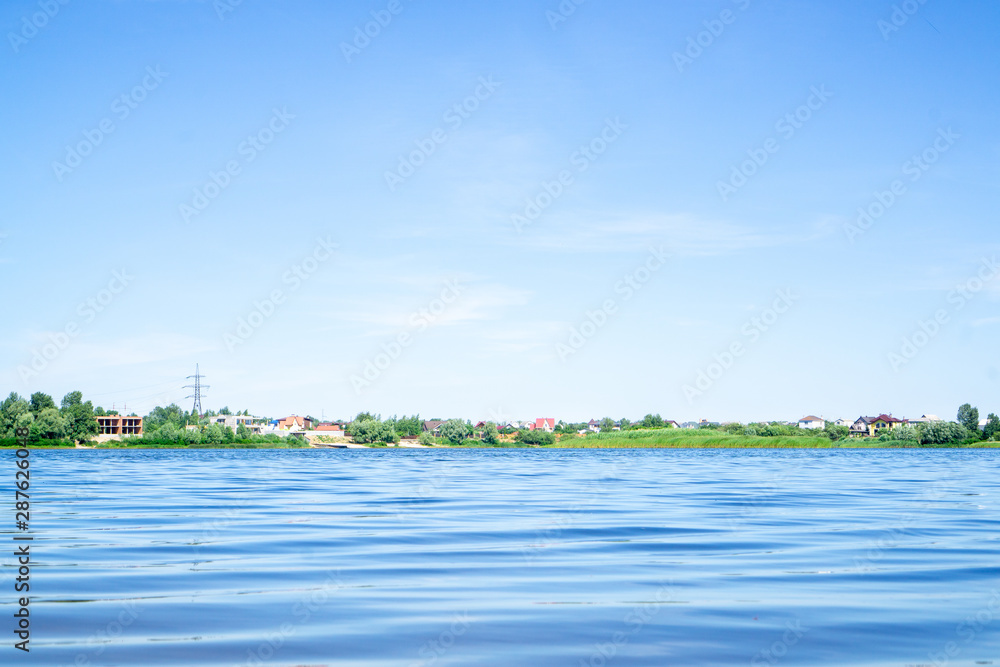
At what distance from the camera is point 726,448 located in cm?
8281

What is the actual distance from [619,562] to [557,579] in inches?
55.9

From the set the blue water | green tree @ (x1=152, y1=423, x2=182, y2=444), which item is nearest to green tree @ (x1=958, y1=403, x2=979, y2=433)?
green tree @ (x1=152, y1=423, x2=182, y2=444)

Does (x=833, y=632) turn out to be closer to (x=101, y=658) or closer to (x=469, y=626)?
(x=469, y=626)

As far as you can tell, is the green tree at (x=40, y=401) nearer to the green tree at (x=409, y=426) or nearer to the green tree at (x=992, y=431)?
the green tree at (x=409, y=426)

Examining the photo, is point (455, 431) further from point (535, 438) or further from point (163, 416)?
point (163, 416)

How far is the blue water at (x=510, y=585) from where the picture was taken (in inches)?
253

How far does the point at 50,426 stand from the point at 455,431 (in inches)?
1824

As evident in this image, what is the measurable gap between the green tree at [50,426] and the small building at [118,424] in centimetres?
1865

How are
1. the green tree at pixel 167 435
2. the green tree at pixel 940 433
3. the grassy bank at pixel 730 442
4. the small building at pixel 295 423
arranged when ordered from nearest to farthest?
1. the grassy bank at pixel 730 442
2. the green tree at pixel 940 433
3. the green tree at pixel 167 435
4. the small building at pixel 295 423

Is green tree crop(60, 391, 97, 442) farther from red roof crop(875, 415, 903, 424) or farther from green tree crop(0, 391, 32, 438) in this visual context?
red roof crop(875, 415, 903, 424)

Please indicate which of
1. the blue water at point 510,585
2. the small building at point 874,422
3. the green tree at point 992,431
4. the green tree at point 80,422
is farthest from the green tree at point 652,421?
the blue water at point 510,585

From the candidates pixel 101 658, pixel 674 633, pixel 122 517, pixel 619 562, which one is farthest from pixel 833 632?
pixel 122 517

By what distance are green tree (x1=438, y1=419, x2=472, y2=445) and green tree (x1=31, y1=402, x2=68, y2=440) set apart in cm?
4432

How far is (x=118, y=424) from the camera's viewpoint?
113 m
